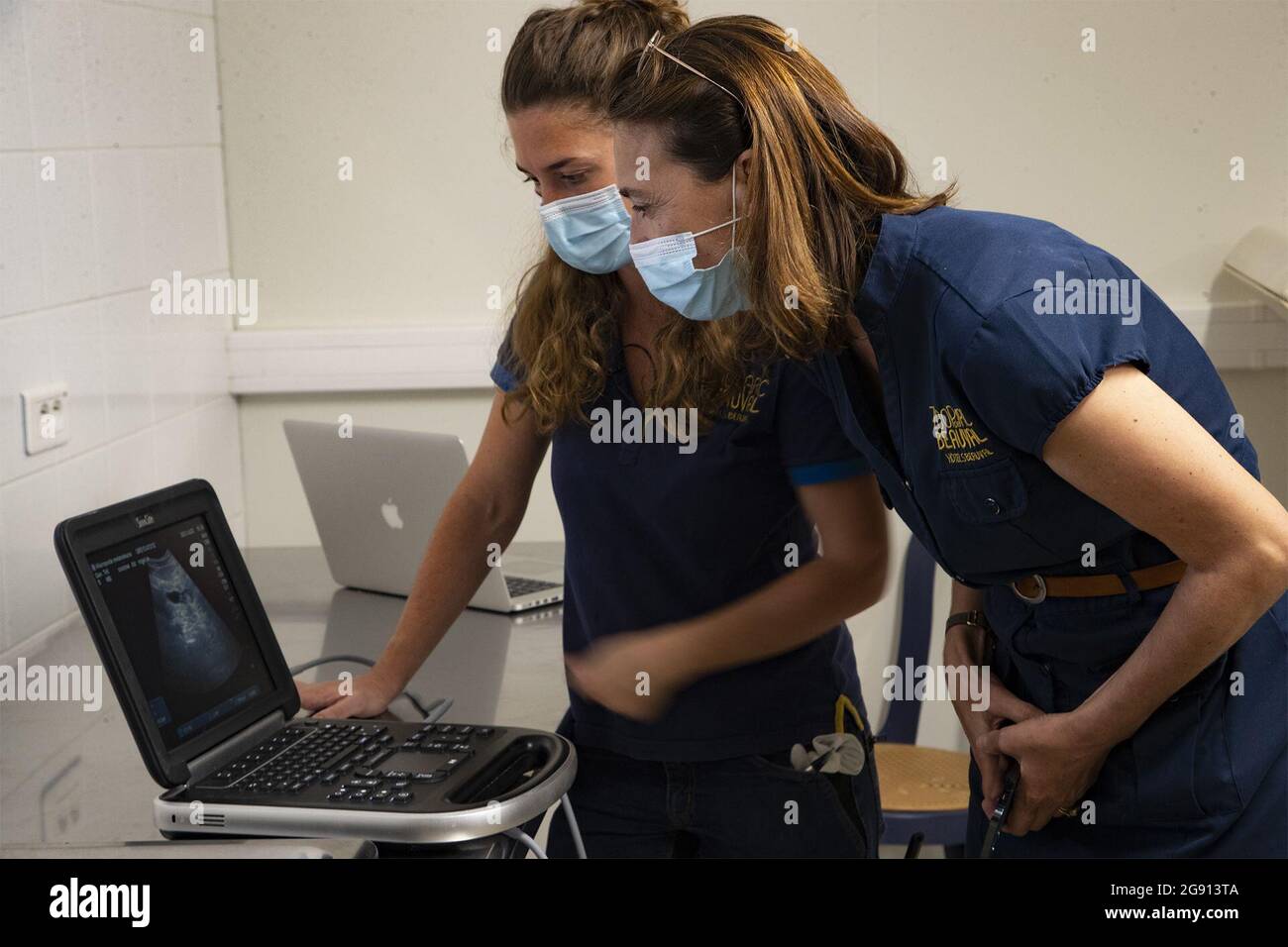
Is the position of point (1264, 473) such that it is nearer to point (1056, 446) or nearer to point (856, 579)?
point (856, 579)

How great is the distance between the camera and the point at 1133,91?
8.96 feet

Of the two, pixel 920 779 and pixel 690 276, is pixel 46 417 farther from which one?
pixel 920 779

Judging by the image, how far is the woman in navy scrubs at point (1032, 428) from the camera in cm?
99

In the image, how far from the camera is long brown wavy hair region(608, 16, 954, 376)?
1057 millimetres

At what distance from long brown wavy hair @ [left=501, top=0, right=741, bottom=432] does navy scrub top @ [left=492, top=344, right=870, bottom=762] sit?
35mm

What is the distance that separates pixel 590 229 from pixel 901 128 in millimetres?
1550

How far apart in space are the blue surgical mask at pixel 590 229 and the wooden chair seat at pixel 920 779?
3.92 ft

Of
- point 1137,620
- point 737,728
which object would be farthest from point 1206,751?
point 737,728

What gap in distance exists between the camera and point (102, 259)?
7.07 ft

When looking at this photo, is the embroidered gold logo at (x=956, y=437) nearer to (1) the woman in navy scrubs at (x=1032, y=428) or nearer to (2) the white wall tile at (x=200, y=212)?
(1) the woman in navy scrubs at (x=1032, y=428)

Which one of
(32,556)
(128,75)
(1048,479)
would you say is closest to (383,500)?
(32,556)

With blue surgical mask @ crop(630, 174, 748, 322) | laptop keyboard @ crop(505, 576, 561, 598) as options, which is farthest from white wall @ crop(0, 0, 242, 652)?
blue surgical mask @ crop(630, 174, 748, 322)

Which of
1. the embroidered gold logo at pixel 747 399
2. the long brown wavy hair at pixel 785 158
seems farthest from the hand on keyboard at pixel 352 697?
the long brown wavy hair at pixel 785 158

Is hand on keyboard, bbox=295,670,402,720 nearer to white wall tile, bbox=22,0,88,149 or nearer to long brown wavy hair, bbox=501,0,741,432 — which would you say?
long brown wavy hair, bbox=501,0,741,432
